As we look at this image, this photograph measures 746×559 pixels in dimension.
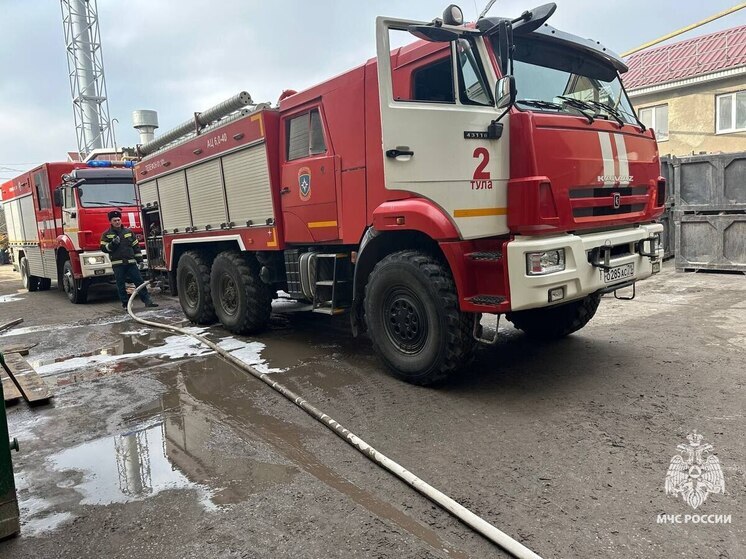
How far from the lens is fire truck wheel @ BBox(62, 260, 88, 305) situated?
1077 centimetres

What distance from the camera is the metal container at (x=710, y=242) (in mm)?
8922

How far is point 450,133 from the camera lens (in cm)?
392

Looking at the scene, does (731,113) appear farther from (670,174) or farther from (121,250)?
(121,250)

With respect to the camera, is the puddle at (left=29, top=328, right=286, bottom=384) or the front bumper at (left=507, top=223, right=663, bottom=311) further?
the puddle at (left=29, top=328, right=286, bottom=384)

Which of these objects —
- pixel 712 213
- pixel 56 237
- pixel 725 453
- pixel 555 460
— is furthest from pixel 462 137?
pixel 56 237

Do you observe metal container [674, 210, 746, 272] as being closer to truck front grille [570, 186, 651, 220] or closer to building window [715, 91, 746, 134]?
truck front grille [570, 186, 651, 220]

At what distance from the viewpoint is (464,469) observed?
307 centimetres

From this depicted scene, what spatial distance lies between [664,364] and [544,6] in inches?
125

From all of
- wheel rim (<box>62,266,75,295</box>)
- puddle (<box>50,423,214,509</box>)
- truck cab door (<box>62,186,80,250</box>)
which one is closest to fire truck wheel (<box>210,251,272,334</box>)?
puddle (<box>50,423,214,509</box>)

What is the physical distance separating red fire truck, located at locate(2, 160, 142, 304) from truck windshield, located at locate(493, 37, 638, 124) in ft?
30.3

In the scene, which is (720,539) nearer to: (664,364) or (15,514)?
(664,364)

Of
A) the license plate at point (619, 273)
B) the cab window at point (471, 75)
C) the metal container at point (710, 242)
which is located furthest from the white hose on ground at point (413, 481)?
the metal container at point (710, 242)

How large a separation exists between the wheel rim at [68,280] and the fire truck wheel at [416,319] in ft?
28.7

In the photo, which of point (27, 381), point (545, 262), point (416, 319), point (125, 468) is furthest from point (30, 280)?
point (545, 262)
